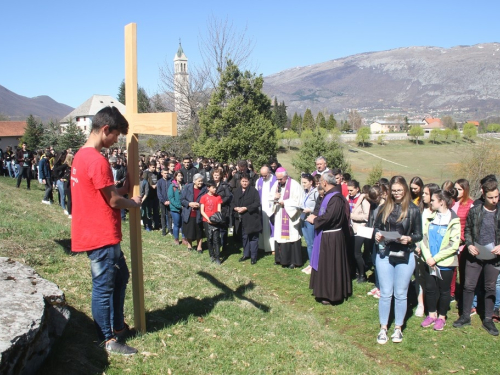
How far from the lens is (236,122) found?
24031 millimetres

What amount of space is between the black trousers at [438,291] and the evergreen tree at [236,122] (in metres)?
18.2

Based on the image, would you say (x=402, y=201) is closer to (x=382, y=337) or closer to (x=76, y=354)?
(x=382, y=337)

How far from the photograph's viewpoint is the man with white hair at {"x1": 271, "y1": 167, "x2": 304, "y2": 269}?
909cm

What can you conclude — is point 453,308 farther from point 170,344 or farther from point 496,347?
point 170,344

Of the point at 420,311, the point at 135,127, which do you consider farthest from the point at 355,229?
the point at 135,127

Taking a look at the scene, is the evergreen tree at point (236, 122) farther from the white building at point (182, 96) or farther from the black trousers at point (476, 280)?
the black trousers at point (476, 280)

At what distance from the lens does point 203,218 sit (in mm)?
9234

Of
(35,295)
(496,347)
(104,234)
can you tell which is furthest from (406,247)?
(35,295)

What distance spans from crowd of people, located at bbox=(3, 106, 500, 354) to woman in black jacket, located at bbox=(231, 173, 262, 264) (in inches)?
1.0

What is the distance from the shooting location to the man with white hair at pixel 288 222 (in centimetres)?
909

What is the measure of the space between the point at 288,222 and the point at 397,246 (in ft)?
13.0

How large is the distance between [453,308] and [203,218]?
524cm

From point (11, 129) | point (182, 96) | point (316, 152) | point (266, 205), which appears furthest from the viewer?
point (11, 129)

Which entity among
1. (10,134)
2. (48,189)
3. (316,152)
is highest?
(10,134)
